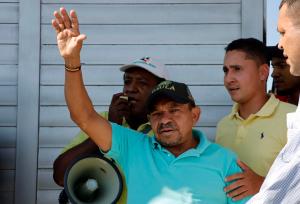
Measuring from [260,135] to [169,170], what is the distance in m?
0.65

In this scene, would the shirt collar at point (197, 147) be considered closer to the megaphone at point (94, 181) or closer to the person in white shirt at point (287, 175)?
the megaphone at point (94, 181)

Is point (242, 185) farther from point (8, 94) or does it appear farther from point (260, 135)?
point (8, 94)

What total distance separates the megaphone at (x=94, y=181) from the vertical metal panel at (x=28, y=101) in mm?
1289

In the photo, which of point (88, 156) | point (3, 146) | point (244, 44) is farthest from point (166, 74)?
point (3, 146)

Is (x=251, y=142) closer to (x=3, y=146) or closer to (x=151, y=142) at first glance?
(x=151, y=142)

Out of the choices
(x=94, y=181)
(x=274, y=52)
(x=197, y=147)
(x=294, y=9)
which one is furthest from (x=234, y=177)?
(x=274, y=52)

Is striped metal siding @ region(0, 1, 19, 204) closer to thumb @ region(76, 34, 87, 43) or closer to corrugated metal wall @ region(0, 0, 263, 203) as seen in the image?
corrugated metal wall @ region(0, 0, 263, 203)

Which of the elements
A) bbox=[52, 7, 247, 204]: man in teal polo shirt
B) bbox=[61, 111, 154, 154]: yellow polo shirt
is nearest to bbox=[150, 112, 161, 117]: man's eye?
bbox=[52, 7, 247, 204]: man in teal polo shirt

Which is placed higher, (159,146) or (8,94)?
(8,94)

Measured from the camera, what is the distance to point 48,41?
494cm

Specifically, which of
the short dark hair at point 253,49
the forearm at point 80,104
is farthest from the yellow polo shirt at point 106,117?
the short dark hair at point 253,49

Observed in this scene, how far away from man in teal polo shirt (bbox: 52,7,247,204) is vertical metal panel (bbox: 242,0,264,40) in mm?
1481

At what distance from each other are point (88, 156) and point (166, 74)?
0.83 metres

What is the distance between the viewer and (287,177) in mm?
1756
